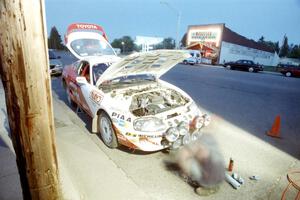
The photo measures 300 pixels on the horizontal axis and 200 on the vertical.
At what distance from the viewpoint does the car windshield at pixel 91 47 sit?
21.4ft

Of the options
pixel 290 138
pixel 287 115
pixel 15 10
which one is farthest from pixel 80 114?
pixel 287 115

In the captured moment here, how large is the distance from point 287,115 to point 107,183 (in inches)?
247

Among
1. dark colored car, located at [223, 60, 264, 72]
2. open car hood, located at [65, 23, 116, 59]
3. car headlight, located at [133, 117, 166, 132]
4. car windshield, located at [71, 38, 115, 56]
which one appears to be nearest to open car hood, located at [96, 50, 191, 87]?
car headlight, located at [133, 117, 166, 132]

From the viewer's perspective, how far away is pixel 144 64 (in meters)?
4.35

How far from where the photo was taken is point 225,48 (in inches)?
1335

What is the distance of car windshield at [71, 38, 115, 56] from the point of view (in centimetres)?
652

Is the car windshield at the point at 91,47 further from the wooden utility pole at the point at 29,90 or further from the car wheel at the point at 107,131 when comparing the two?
the wooden utility pole at the point at 29,90

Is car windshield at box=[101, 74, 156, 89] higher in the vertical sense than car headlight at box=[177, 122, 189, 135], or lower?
higher

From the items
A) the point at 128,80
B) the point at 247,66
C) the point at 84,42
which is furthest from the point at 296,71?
the point at 128,80

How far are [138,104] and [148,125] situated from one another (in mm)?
705

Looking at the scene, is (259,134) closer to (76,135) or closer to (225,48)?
(76,135)

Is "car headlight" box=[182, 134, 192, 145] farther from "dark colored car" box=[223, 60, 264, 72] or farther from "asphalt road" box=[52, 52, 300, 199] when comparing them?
"dark colored car" box=[223, 60, 264, 72]

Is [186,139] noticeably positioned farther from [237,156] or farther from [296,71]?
[296,71]

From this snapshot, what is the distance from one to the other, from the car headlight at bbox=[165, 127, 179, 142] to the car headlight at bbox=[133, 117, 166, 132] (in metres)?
0.12
